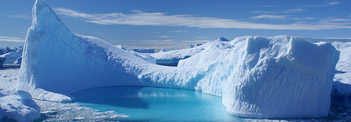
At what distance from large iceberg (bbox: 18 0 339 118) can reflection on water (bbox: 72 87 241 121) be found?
55 centimetres

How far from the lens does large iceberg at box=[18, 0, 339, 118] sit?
7.75 metres

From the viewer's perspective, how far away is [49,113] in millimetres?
8008

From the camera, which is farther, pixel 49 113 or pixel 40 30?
pixel 40 30

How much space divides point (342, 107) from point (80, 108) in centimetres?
845

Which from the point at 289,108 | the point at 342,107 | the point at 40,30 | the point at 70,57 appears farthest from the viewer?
the point at 70,57

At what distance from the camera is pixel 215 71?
12.2m

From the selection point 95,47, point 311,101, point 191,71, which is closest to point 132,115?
point 311,101

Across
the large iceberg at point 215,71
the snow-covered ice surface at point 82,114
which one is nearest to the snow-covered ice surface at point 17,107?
the snow-covered ice surface at point 82,114

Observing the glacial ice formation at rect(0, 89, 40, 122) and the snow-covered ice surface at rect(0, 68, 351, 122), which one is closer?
the glacial ice formation at rect(0, 89, 40, 122)

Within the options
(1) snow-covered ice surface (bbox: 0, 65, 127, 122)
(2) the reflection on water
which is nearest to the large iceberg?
(2) the reflection on water

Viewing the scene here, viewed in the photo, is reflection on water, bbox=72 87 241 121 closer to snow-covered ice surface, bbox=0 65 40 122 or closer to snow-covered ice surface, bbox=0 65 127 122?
snow-covered ice surface, bbox=0 65 127 122

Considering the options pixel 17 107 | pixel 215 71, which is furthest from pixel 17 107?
pixel 215 71

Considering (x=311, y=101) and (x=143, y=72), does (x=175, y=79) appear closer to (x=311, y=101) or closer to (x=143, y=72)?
(x=143, y=72)

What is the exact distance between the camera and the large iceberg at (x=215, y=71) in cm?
775
